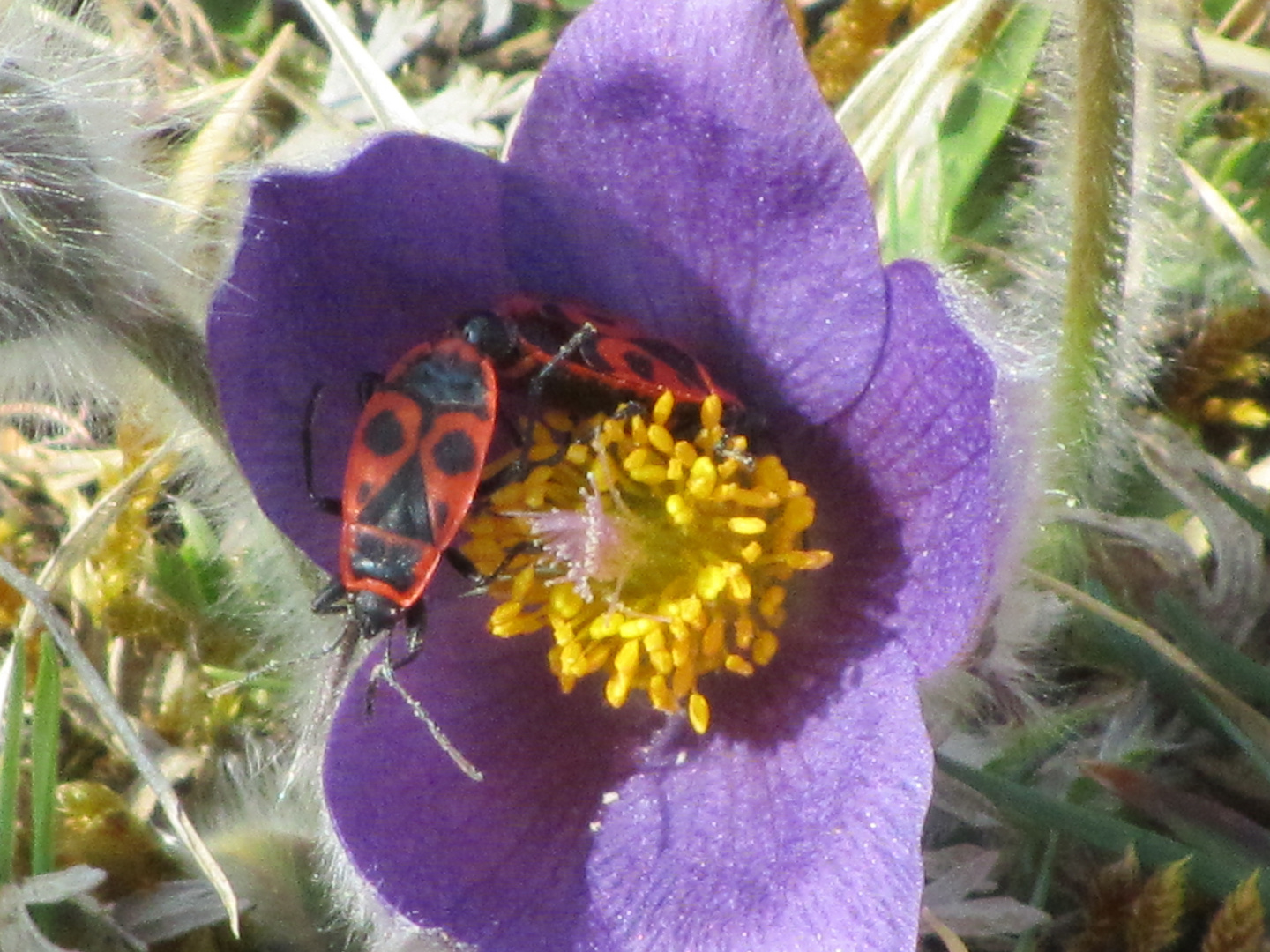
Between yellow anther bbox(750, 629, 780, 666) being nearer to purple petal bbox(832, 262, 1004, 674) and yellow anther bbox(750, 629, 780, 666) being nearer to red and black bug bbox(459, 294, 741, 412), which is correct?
purple petal bbox(832, 262, 1004, 674)

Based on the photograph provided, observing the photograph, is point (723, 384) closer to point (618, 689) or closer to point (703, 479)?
point (703, 479)

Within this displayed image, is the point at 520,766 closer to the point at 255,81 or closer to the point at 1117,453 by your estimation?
the point at 1117,453

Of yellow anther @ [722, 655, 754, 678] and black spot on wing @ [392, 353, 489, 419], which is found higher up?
black spot on wing @ [392, 353, 489, 419]

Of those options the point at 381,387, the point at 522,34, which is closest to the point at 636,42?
the point at 381,387

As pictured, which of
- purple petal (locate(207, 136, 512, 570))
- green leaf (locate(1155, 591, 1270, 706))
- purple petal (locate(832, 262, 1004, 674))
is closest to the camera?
purple petal (locate(832, 262, 1004, 674))

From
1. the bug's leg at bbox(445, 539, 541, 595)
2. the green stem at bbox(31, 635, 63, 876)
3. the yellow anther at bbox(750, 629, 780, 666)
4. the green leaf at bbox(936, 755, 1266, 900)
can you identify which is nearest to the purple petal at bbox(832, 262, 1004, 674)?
the yellow anther at bbox(750, 629, 780, 666)
